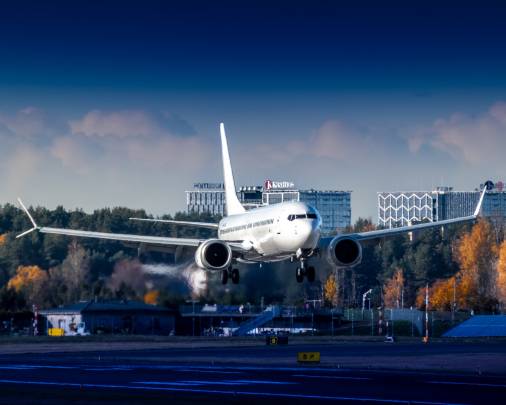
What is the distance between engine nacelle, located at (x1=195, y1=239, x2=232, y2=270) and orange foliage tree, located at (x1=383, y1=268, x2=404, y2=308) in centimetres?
6604

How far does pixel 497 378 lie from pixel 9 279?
61.7 m

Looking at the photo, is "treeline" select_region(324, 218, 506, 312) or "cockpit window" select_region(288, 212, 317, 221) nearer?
"cockpit window" select_region(288, 212, 317, 221)

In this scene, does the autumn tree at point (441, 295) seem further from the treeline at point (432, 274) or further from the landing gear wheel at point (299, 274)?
the landing gear wheel at point (299, 274)

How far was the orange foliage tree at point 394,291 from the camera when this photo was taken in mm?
134675

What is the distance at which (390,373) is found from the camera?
4475 centimetres

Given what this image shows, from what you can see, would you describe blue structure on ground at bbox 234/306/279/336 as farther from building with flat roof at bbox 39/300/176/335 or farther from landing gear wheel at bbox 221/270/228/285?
landing gear wheel at bbox 221/270/228/285

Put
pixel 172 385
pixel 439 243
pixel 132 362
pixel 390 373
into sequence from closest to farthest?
pixel 172 385 < pixel 390 373 < pixel 132 362 < pixel 439 243

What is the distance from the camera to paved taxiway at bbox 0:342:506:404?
33656 mm

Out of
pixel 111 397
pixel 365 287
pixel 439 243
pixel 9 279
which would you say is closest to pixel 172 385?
pixel 111 397

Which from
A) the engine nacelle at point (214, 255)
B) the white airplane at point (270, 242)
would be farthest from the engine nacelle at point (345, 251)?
the engine nacelle at point (214, 255)

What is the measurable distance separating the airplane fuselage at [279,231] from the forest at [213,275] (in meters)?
4.39

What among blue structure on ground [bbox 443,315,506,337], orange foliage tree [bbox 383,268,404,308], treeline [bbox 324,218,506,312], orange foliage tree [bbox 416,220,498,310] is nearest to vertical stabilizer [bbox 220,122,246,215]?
blue structure on ground [bbox 443,315,506,337]

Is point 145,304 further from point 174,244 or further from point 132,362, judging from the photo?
point 132,362

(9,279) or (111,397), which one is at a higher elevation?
(9,279)
